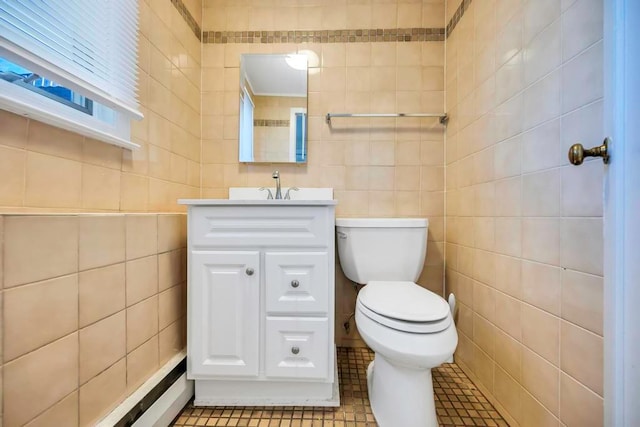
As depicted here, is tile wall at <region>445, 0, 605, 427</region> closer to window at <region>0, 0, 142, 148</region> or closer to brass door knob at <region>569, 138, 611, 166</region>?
brass door knob at <region>569, 138, 611, 166</region>

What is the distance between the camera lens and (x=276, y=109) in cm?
155

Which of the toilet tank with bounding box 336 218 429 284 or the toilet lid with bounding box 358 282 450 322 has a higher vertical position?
the toilet tank with bounding box 336 218 429 284

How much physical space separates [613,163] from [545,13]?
0.58 m

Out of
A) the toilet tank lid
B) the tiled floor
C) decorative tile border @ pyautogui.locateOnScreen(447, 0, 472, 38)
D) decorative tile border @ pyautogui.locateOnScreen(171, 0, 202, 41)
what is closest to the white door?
the tiled floor

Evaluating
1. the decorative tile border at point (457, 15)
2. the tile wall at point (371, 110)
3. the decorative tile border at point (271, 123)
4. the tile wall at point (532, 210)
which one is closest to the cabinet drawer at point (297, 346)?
the tile wall at point (371, 110)

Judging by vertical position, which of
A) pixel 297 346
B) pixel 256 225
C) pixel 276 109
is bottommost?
pixel 297 346

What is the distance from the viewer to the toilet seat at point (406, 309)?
85 cm

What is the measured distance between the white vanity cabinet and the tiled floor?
0.44 feet

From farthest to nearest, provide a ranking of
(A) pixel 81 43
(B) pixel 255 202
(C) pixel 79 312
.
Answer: (B) pixel 255 202
(A) pixel 81 43
(C) pixel 79 312

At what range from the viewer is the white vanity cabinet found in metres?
1.04

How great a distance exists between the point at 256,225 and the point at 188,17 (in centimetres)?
125

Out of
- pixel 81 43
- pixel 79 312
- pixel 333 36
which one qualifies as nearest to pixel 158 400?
pixel 79 312

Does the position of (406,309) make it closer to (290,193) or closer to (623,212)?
(623,212)

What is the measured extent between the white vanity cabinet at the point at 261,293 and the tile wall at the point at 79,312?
0.16 metres
